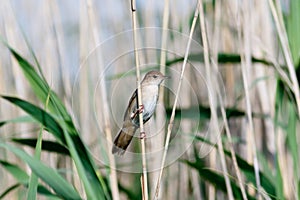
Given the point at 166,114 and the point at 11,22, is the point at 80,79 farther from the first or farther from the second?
the point at 166,114

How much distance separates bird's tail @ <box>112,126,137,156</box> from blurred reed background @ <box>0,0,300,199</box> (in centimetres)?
6

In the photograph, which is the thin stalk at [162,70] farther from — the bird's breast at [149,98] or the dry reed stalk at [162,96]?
the bird's breast at [149,98]

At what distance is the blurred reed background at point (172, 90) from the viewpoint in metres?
1.34

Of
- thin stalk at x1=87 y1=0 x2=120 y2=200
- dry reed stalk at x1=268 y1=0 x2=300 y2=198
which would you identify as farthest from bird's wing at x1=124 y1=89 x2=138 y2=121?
dry reed stalk at x1=268 y1=0 x2=300 y2=198

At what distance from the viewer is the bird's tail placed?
3.15 ft

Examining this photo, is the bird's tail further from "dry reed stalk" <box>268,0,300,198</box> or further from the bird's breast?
"dry reed stalk" <box>268,0,300,198</box>

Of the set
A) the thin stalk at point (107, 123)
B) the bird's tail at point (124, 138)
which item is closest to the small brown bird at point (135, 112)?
the bird's tail at point (124, 138)

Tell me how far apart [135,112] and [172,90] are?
1.86 ft

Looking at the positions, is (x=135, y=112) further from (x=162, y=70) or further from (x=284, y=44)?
(x=284, y=44)

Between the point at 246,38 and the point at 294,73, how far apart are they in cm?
15

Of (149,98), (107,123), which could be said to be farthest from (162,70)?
(149,98)

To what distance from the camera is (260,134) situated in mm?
2039

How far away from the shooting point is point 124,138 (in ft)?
3.25

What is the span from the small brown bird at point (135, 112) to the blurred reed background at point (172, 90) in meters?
0.05
